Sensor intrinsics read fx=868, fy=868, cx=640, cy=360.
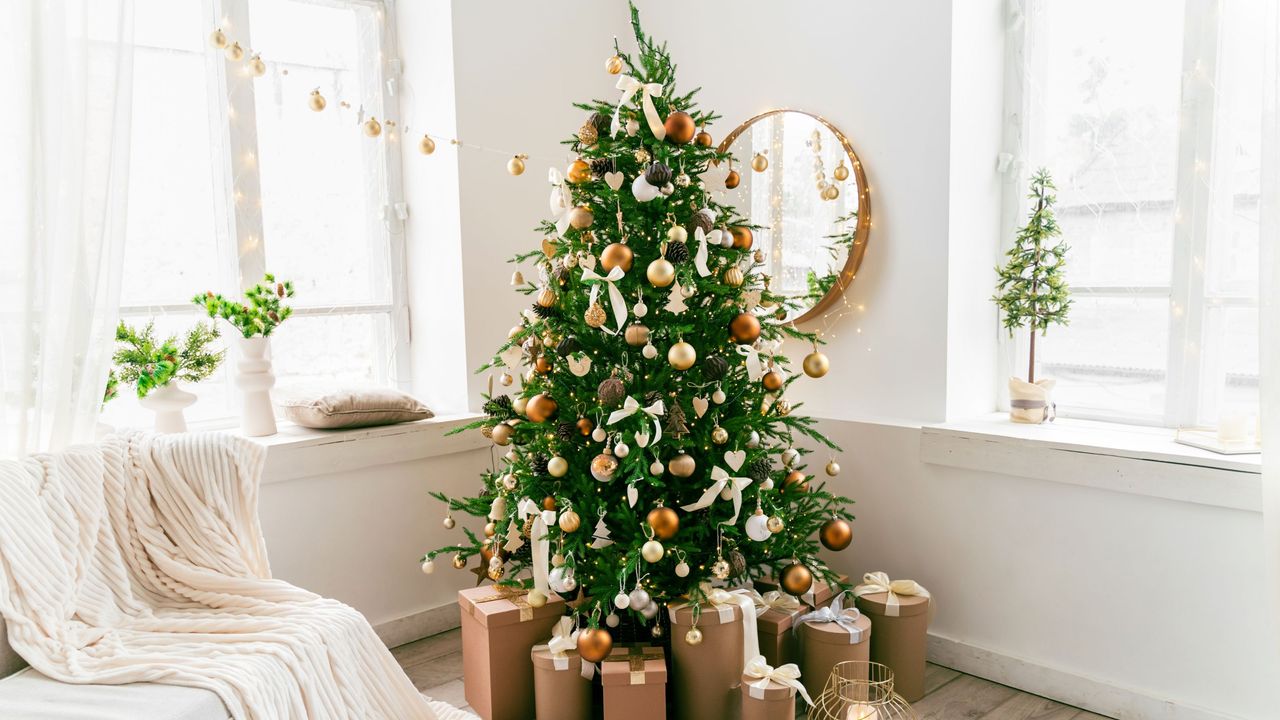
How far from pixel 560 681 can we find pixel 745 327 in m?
0.99

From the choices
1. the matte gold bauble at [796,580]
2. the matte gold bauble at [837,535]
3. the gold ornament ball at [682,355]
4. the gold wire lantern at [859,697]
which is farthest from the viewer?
the matte gold bauble at [837,535]

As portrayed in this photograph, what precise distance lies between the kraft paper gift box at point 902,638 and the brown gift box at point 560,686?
820mm

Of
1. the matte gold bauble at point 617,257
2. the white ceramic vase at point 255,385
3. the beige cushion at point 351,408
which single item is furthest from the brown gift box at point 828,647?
the white ceramic vase at point 255,385

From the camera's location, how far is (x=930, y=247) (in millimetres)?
2543

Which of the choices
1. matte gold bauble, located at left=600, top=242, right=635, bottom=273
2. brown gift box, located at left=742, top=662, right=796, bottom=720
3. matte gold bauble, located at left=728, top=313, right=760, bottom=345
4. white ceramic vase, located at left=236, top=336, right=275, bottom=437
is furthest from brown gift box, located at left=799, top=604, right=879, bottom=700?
white ceramic vase, located at left=236, top=336, right=275, bottom=437

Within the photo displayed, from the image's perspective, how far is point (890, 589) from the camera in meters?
2.43

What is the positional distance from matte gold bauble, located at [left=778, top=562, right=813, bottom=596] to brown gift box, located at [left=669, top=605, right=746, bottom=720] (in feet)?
0.56

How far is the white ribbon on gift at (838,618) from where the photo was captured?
2.24 meters

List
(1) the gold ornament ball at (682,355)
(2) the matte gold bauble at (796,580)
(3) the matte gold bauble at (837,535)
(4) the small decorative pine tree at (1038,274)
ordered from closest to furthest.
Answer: (1) the gold ornament ball at (682,355)
(2) the matte gold bauble at (796,580)
(3) the matte gold bauble at (837,535)
(4) the small decorative pine tree at (1038,274)

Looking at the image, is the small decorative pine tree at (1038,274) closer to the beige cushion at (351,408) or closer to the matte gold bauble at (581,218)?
the matte gold bauble at (581,218)

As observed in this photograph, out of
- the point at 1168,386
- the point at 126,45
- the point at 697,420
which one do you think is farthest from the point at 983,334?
the point at 126,45

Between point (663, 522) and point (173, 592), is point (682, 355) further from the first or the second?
point (173, 592)

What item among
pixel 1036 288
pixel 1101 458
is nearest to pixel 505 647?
pixel 1101 458

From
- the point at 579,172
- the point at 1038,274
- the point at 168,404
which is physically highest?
the point at 579,172
